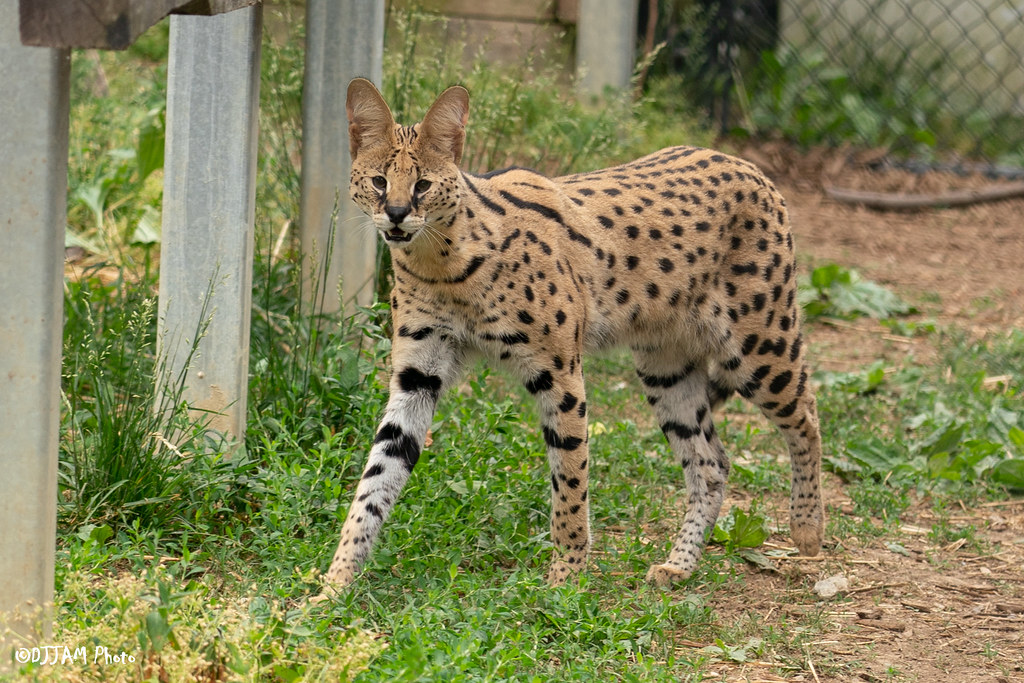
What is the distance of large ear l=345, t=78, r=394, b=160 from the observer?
12.1ft

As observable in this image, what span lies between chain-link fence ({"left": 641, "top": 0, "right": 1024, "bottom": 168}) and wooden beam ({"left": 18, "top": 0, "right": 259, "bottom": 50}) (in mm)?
8512

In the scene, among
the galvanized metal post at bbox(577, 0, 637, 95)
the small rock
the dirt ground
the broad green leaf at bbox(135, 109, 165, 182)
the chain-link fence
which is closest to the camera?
the dirt ground

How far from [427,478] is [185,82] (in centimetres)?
163

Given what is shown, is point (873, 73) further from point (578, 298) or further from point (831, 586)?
point (578, 298)

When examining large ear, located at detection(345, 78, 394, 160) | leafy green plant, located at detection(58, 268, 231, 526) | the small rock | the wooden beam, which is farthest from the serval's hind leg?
the wooden beam

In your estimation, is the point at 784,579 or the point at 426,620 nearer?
the point at 426,620

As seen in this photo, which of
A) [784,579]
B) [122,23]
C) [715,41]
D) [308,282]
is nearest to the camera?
[122,23]

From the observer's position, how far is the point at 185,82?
425 cm

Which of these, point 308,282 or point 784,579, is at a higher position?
point 308,282

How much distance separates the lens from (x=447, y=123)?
3795mm

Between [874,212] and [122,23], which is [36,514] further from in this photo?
[874,212]

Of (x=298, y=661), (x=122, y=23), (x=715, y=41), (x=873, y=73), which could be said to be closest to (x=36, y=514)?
(x=298, y=661)

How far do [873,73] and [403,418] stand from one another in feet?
26.9

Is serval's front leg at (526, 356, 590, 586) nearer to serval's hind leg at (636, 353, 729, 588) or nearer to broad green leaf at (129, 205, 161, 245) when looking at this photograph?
serval's hind leg at (636, 353, 729, 588)
